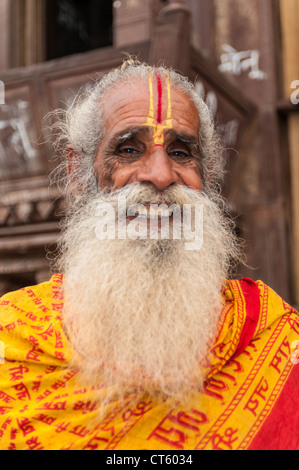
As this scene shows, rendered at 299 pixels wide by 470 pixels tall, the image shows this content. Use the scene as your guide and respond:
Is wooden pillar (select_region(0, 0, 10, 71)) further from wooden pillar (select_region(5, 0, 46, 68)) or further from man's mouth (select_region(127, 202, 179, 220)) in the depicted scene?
man's mouth (select_region(127, 202, 179, 220))

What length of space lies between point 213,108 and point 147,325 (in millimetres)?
2197

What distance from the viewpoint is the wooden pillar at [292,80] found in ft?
12.3

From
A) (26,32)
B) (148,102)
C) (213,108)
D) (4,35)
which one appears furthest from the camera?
(26,32)

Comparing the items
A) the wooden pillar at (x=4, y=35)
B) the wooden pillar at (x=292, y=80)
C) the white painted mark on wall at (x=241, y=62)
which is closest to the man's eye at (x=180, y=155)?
the wooden pillar at (x=292, y=80)

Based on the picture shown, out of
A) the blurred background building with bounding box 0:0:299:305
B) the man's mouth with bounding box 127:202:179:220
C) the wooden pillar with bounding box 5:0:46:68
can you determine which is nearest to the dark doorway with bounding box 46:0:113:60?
the wooden pillar with bounding box 5:0:46:68

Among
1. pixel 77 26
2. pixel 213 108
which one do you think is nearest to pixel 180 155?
pixel 213 108

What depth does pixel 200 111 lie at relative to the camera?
1.75 metres

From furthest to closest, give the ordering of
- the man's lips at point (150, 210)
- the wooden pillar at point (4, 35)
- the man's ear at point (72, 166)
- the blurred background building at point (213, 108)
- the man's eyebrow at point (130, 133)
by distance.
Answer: the wooden pillar at point (4, 35)
the blurred background building at point (213, 108)
the man's ear at point (72, 166)
the man's eyebrow at point (130, 133)
the man's lips at point (150, 210)

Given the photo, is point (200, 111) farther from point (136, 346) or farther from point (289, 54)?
point (289, 54)

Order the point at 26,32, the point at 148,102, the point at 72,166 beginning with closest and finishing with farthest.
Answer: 1. the point at 148,102
2. the point at 72,166
3. the point at 26,32

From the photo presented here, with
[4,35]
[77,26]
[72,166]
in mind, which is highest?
[77,26]

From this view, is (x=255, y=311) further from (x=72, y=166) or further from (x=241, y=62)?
(x=241, y=62)

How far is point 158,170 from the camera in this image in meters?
1.45

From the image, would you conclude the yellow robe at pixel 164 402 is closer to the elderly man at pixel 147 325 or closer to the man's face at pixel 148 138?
the elderly man at pixel 147 325
